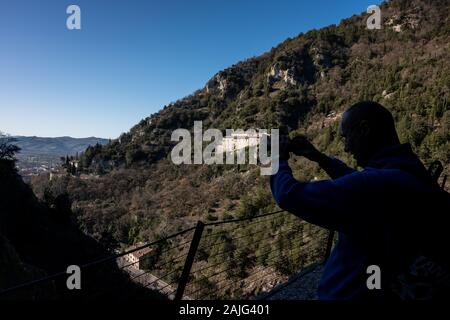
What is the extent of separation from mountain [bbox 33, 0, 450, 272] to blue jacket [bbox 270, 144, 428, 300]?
20853 millimetres

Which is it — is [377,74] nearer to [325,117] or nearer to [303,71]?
[325,117]

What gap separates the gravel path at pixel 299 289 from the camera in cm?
423

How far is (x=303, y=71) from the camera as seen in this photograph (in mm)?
66375

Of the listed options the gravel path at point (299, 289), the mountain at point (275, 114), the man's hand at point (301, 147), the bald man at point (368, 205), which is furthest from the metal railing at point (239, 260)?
the mountain at point (275, 114)

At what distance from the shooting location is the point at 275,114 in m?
Result: 57.1

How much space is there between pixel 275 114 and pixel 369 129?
5678 cm

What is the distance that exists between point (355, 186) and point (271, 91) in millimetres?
68777

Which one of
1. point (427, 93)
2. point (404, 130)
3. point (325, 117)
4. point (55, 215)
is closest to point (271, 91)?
point (325, 117)

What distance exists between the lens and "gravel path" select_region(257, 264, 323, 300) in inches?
167

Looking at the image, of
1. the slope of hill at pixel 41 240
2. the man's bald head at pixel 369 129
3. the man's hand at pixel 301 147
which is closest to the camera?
the man's bald head at pixel 369 129

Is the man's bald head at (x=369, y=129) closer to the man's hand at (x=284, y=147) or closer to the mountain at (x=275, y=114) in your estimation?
the man's hand at (x=284, y=147)

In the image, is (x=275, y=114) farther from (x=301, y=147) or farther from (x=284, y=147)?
(x=284, y=147)

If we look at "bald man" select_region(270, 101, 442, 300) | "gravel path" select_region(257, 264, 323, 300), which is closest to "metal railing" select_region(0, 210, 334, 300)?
"gravel path" select_region(257, 264, 323, 300)

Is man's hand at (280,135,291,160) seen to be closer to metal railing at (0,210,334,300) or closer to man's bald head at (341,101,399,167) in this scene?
man's bald head at (341,101,399,167)
